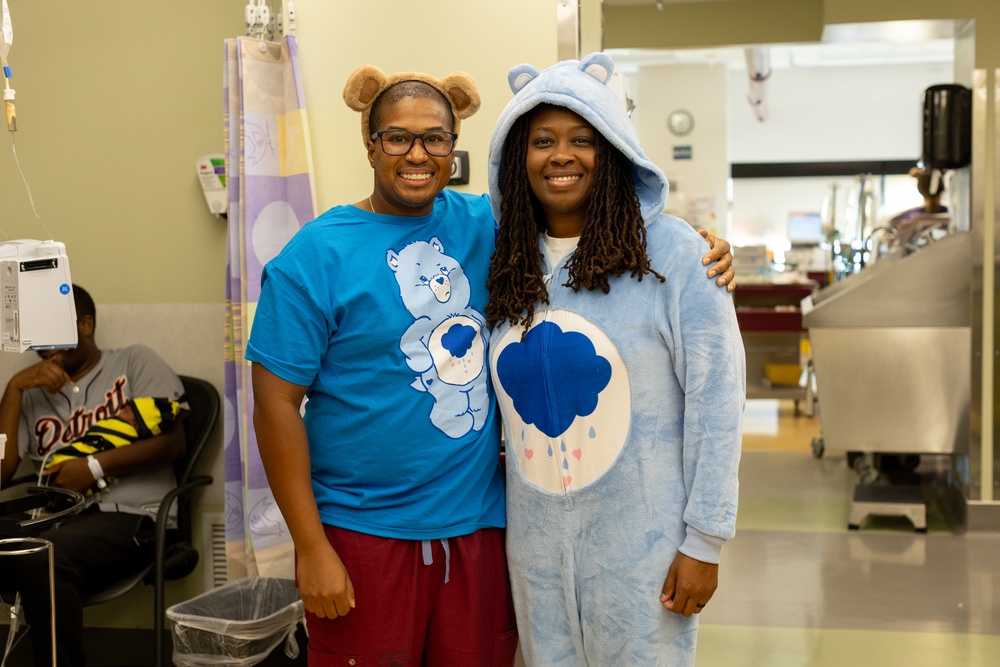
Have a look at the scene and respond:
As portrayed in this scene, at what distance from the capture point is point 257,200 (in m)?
2.69

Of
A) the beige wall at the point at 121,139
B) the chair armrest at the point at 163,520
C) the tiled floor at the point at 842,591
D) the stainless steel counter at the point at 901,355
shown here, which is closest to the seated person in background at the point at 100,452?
the chair armrest at the point at 163,520

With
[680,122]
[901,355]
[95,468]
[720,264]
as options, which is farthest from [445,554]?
[680,122]

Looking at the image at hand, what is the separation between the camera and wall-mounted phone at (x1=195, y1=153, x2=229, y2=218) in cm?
299

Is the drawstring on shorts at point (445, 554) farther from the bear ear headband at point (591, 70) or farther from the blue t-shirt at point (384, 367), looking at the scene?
the bear ear headband at point (591, 70)

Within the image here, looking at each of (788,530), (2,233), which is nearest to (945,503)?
(788,530)

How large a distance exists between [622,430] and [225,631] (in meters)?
1.39

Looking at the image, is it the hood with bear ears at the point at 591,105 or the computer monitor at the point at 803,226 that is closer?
the hood with bear ears at the point at 591,105

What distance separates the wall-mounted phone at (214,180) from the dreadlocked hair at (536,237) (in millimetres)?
1491

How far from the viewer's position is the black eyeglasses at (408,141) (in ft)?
5.67

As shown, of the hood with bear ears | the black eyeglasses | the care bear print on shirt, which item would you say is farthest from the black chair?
the hood with bear ears

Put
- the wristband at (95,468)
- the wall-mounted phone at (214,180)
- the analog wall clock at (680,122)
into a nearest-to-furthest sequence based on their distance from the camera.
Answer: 1. the wristband at (95,468)
2. the wall-mounted phone at (214,180)
3. the analog wall clock at (680,122)

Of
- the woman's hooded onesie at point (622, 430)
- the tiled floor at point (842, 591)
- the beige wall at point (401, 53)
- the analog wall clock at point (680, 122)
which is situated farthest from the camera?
the analog wall clock at point (680, 122)

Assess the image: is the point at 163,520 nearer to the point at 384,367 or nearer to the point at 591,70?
the point at 384,367

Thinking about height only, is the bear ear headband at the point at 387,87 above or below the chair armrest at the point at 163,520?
above
